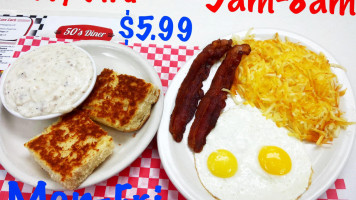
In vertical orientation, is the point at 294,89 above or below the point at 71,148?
above

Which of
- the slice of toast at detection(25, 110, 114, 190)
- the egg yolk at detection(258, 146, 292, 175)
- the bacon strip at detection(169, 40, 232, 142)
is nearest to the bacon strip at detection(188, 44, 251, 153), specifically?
the bacon strip at detection(169, 40, 232, 142)

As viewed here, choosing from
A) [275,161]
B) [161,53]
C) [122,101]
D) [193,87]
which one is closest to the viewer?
[275,161]

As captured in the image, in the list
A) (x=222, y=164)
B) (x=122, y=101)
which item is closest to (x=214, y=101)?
(x=222, y=164)

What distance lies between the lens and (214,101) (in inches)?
102

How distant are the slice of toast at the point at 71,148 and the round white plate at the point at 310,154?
0.49 metres

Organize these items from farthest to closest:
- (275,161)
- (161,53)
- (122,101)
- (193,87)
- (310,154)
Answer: (161,53) < (193,87) < (122,101) < (310,154) < (275,161)

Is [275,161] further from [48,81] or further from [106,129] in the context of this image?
[48,81]

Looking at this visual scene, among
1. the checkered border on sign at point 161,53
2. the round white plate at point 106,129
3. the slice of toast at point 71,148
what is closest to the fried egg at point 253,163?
the round white plate at point 106,129

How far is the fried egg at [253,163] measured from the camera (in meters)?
2.24

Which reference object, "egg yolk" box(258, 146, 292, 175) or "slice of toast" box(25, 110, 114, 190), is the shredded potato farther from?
"slice of toast" box(25, 110, 114, 190)

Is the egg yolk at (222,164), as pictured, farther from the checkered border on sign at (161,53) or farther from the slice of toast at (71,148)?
the checkered border on sign at (161,53)

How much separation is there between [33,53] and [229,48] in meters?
1.90

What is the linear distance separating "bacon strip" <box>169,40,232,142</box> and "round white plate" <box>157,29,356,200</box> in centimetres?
8

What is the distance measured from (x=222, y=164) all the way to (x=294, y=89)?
3.19ft
